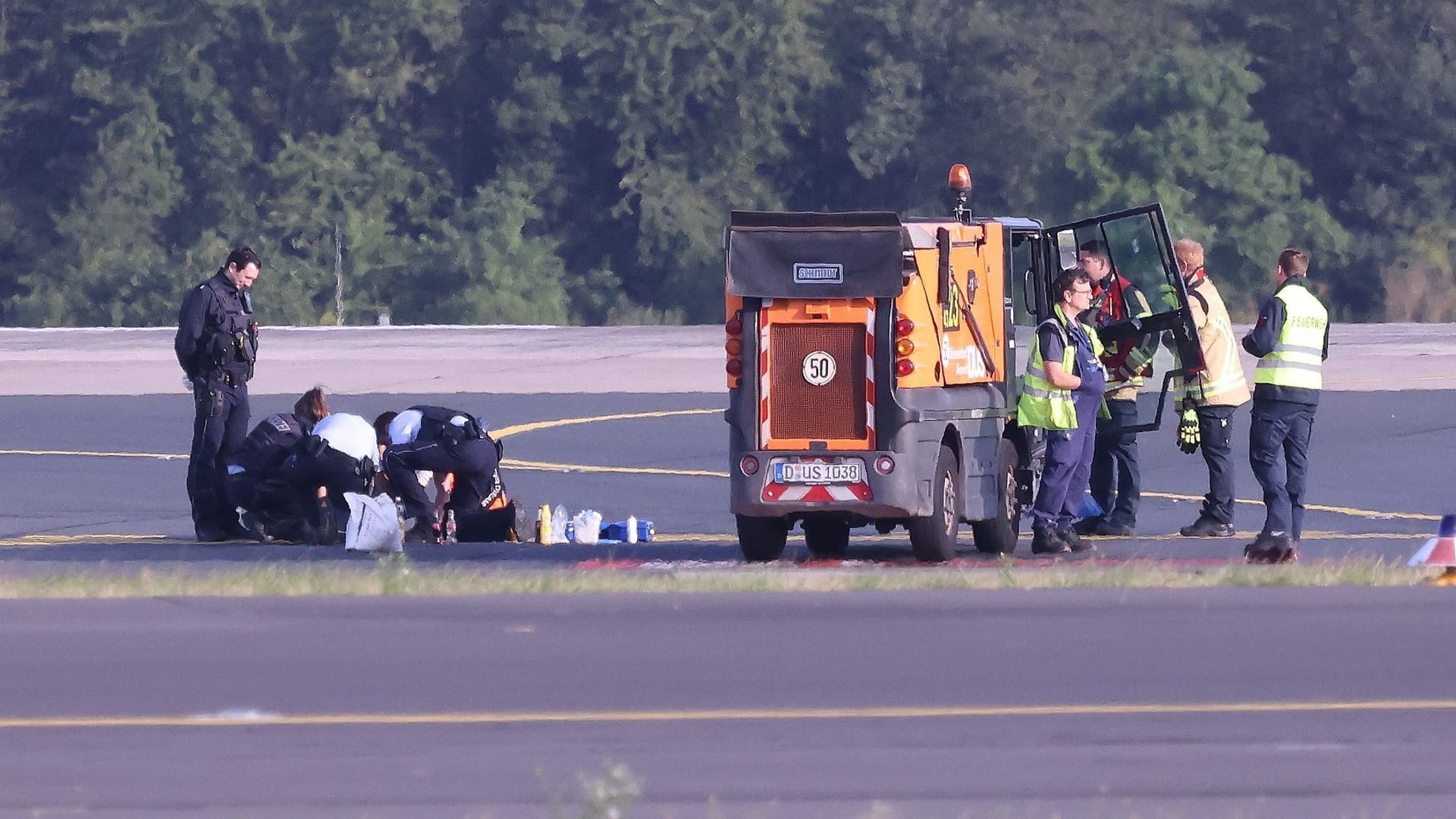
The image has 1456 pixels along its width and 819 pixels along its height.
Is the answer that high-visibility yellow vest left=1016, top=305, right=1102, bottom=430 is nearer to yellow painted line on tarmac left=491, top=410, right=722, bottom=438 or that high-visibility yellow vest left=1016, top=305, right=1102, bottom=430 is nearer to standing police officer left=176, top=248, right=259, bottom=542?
standing police officer left=176, top=248, right=259, bottom=542

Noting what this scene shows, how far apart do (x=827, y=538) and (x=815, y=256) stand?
82.6 inches

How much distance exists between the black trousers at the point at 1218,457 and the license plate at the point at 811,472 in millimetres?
2854

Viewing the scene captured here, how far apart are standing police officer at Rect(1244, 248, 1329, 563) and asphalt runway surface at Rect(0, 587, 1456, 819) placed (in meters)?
A: 1.42

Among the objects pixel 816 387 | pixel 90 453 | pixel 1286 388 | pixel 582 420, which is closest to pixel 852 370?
pixel 816 387

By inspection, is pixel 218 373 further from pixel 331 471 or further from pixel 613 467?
pixel 613 467

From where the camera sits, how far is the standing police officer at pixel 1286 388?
13.2 m

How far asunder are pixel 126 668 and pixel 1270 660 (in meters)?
4.64

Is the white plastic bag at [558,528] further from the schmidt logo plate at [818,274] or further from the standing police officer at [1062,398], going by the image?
the standing police officer at [1062,398]

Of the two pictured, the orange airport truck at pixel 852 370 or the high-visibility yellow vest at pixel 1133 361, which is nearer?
the orange airport truck at pixel 852 370

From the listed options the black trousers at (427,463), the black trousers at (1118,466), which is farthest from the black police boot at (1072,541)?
→ the black trousers at (427,463)

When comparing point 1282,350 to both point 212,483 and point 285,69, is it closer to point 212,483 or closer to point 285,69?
point 212,483

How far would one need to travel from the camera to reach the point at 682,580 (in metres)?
12.5

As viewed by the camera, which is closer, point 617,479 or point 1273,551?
point 1273,551

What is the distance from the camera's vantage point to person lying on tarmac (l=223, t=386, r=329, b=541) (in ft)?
48.8
